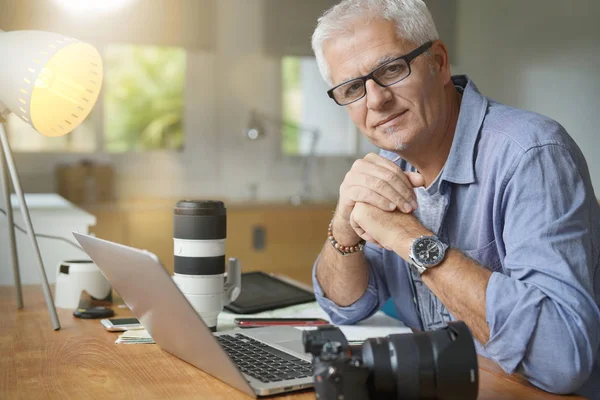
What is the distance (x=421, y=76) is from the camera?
1.33 m

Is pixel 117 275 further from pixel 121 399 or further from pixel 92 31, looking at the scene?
pixel 92 31

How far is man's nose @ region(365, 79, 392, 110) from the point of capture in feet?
4.31

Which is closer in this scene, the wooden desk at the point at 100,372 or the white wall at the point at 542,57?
the wooden desk at the point at 100,372

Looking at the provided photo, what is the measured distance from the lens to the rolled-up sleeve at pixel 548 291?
37.4 inches

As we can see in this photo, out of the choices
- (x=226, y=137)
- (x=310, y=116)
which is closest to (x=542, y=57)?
(x=310, y=116)

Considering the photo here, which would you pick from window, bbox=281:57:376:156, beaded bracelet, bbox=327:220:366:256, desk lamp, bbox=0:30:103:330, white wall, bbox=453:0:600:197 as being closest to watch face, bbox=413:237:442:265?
beaded bracelet, bbox=327:220:366:256

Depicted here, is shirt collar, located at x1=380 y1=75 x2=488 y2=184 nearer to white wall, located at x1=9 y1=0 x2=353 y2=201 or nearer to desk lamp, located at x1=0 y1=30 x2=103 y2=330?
desk lamp, located at x1=0 y1=30 x2=103 y2=330

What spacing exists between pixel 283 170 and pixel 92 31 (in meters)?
1.60

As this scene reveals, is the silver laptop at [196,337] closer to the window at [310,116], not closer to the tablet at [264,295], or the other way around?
the tablet at [264,295]

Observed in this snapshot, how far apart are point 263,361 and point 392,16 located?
694 millimetres

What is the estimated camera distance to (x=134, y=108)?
182 inches

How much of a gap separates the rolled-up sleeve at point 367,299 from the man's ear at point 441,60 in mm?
384

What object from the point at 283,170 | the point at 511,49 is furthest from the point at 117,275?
the point at 511,49

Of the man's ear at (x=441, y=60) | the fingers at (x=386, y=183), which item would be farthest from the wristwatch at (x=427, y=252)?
the man's ear at (x=441, y=60)
